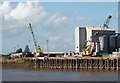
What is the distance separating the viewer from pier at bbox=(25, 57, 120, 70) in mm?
118250

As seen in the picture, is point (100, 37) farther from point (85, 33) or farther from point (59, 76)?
point (59, 76)

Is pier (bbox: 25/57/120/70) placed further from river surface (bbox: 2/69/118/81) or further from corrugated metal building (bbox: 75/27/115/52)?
river surface (bbox: 2/69/118/81)

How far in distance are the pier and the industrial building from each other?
15726 millimetres

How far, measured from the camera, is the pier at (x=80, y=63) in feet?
388

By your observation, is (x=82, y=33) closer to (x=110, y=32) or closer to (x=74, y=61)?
(x=110, y=32)

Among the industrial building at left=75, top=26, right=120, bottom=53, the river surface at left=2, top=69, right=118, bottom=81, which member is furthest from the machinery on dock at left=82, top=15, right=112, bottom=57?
the river surface at left=2, top=69, right=118, bottom=81

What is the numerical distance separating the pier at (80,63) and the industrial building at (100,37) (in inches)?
619

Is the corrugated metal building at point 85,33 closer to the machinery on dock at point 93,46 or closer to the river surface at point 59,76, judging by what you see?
the machinery on dock at point 93,46

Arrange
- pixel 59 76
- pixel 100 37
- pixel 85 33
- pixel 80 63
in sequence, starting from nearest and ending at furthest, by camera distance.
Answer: pixel 59 76 < pixel 80 63 < pixel 100 37 < pixel 85 33

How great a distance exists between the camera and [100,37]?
140125 millimetres

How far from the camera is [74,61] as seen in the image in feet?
412

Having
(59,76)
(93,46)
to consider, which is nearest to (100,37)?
(93,46)

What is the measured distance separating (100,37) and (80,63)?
63.6 feet

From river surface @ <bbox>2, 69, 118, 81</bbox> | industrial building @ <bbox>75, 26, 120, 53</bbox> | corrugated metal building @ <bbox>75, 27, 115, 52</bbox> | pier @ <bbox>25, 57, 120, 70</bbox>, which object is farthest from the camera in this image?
corrugated metal building @ <bbox>75, 27, 115, 52</bbox>
